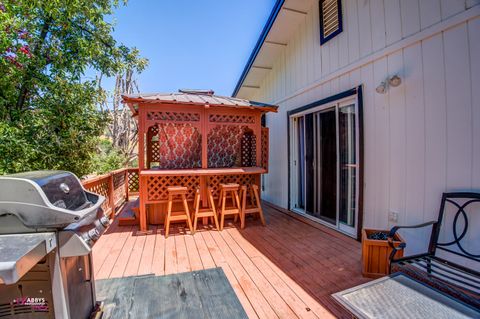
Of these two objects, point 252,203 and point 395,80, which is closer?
point 395,80

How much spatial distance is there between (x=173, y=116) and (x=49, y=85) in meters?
2.11

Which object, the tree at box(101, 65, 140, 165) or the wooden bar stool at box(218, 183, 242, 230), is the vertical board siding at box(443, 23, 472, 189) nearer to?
the wooden bar stool at box(218, 183, 242, 230)

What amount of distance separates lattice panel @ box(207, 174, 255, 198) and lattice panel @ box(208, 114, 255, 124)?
3.52 ft

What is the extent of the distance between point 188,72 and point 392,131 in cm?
1432

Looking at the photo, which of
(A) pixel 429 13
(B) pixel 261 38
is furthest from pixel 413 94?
(B) pixel 261 38

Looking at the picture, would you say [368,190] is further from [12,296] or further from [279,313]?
[12,296]

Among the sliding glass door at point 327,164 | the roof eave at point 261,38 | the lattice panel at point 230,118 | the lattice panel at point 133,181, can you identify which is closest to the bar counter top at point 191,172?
the lattice panel at point 230,118

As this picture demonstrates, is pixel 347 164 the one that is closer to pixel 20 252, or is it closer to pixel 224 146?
pixel 224 146

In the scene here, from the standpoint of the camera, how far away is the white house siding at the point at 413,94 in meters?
2.21

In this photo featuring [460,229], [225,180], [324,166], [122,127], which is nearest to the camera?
[460,229]

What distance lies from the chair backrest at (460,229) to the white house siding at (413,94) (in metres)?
0.10

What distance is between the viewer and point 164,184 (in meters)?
4.10

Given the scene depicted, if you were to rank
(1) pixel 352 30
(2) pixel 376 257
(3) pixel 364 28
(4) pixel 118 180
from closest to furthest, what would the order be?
(2) pixel 376 257 < (3) pixel 364 28 < (1) pixel 352 30 < (4) pixel 118 180

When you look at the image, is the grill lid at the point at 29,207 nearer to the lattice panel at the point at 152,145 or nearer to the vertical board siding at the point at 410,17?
the vertical board siding at the point at 410,17
